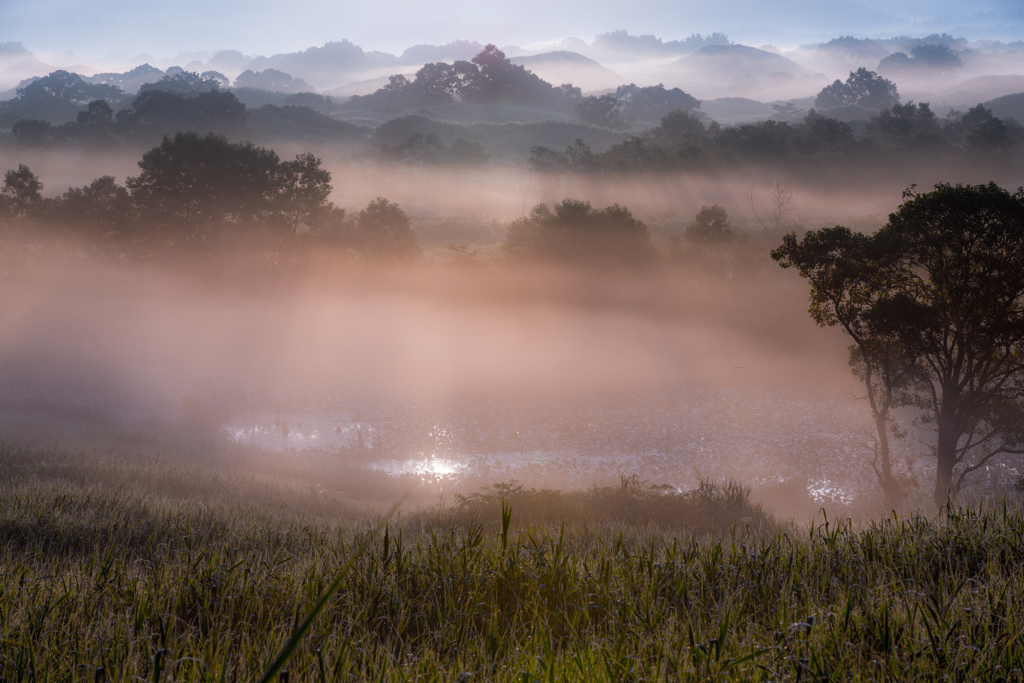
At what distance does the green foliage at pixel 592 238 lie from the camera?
59.1 m

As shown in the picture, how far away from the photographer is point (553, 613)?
3777mm

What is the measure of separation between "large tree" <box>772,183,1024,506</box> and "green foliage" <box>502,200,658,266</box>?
34798 mm

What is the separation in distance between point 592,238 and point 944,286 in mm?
38860

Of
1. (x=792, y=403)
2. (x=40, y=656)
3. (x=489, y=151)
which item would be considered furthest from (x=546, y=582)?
(x=489, y=151)

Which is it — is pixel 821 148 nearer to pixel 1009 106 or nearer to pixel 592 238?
pixel 592 238

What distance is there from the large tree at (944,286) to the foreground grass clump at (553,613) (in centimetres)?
1996

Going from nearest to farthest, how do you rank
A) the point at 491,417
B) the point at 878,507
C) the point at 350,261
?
the point at 878,507 → the point at 491,417 → the point at 350,261

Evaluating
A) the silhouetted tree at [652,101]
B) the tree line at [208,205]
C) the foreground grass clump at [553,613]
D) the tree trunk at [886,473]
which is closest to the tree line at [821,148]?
the tree line at [208,205]

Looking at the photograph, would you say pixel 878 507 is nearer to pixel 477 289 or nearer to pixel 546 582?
pixel 546 582

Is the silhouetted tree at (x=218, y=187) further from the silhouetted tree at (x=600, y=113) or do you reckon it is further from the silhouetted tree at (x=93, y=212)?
the silhouetted tree at (x=600, y=113)

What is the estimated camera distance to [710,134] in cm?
10181

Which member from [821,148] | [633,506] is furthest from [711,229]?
[633,506]

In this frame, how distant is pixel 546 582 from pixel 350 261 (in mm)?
59113

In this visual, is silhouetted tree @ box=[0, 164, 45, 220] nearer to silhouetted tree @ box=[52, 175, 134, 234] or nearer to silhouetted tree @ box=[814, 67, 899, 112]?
silhouetted tree @ box=[52, 175, 134, 234]
